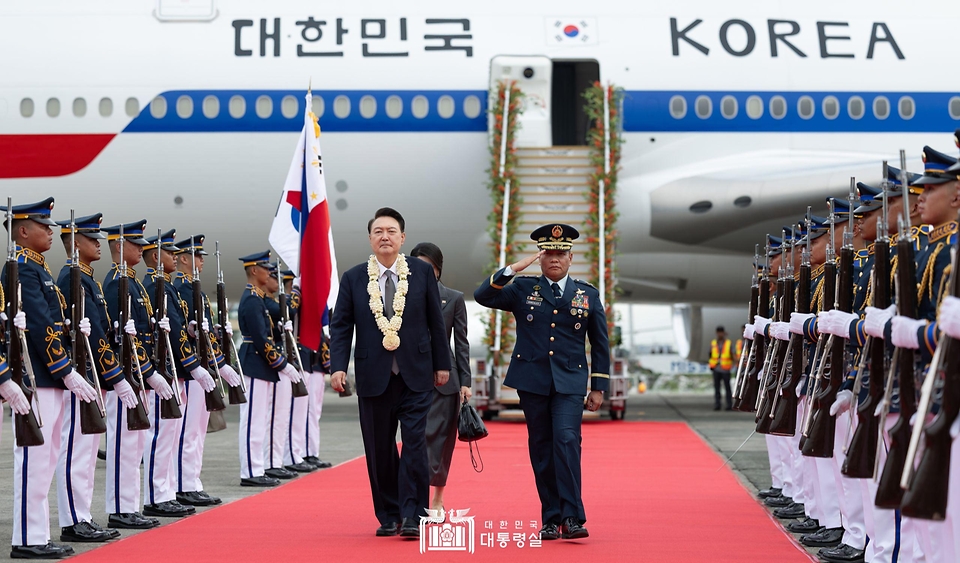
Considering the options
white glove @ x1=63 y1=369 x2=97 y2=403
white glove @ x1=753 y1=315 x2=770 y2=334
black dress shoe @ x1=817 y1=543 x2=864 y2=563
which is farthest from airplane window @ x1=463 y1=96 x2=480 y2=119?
black dress shoe @ x1=817 y1=543 x2=864 y2=563

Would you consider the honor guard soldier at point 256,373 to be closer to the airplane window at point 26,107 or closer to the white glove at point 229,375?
the white glove at point 229,375

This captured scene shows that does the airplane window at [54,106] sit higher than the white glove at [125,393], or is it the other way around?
the airplane window at [54,106]

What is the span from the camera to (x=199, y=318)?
283 inches

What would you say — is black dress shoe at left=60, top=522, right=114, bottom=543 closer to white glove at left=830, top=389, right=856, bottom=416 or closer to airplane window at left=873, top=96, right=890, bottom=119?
white glove at left=830, top=389, right=856, bottom=416

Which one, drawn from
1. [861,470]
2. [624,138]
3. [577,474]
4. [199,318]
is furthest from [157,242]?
[624,138]

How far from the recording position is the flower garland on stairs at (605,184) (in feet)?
42.9

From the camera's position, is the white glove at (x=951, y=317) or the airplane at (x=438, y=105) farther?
the airplane at (x=438, y=105)

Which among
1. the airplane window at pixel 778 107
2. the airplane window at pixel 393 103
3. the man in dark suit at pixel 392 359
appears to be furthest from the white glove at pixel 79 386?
the airplane window at pixel 778 107

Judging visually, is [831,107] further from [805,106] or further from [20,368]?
[20,368]

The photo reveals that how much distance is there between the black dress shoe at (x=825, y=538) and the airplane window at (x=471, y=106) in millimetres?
8087

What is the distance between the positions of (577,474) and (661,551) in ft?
1.85

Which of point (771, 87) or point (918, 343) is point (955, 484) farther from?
point (771, 87)

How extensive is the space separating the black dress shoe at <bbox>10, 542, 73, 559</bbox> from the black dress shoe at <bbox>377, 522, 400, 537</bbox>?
4.46ft

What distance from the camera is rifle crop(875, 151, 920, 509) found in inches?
144
